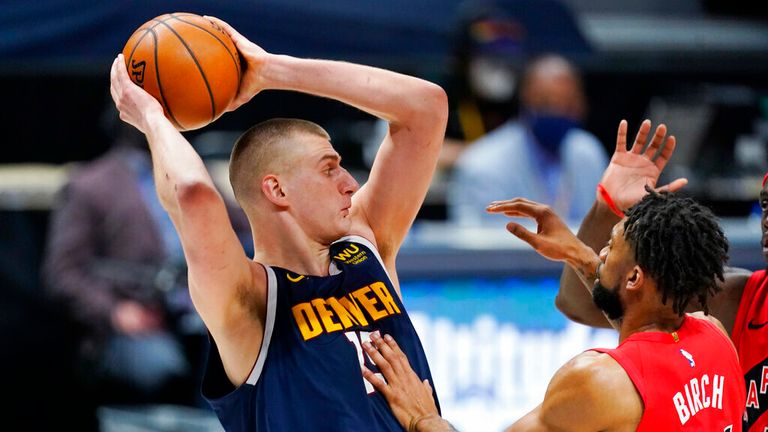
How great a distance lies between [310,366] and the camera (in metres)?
4.18

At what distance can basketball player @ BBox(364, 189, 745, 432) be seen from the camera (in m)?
4.08

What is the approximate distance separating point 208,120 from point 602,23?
9.39 metres

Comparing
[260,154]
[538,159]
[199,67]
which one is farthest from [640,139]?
[538,159]

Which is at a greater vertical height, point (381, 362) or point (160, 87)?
point (160, 87)

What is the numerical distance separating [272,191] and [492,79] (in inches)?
191

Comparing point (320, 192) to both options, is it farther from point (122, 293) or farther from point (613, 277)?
point (122, 293)

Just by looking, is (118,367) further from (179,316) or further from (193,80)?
(193,80)

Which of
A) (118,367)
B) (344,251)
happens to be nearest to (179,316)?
(118,367)

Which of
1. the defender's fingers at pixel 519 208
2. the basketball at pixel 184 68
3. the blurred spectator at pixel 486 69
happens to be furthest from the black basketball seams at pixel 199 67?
the blurred spectator at pixel 486 69

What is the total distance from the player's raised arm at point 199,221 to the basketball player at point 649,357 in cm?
55

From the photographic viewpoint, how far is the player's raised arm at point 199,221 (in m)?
3.93

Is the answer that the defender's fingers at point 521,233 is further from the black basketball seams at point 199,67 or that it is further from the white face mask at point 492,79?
the white face mask at point 492,79

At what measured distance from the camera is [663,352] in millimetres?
4152

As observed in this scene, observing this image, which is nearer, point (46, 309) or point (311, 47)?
point (46, 309)
